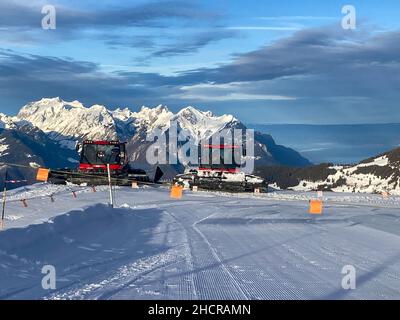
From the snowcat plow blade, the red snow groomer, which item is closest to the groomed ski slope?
the snowcat plow blade

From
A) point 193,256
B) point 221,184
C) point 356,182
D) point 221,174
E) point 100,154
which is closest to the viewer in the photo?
point 193,256

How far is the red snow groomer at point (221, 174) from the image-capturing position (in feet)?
138

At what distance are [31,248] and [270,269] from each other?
157 inches

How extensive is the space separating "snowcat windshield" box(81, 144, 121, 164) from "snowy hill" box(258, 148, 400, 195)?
134 metres

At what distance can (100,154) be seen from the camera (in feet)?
148

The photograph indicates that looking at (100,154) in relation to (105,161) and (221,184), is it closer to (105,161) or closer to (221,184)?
(105,161)

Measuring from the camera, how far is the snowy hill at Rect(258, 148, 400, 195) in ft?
591

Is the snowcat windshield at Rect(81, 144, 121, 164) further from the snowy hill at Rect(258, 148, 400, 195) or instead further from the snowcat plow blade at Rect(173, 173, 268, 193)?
the snowy hill at Rect(258, 148, 400, 195)

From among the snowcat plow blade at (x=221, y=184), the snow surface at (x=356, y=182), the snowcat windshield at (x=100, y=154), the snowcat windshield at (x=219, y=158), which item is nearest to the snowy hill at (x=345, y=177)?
the snow surface at (x=356, y=182)

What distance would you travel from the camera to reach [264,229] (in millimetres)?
17922

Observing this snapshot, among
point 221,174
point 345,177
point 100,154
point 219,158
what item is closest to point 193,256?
point 221,174

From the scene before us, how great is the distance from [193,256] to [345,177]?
7385 inches

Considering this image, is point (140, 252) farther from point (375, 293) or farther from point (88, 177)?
point (88, 177)

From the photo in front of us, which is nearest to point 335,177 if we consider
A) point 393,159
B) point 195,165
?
point 393,159
